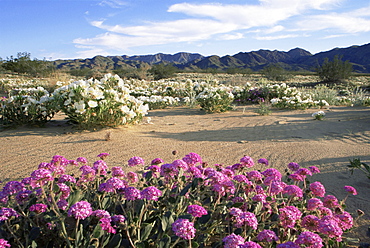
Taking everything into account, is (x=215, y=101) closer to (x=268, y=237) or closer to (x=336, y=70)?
(x=268, y=237)

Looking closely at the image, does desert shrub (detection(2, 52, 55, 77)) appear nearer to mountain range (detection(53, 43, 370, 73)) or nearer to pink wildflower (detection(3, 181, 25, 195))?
pink wildflower (detection(3, 181, 25, 195))

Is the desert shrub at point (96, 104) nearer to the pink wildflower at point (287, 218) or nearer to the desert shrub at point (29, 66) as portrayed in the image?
the pink wildflower at point (287, 218)

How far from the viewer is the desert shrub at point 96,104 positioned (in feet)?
19.7

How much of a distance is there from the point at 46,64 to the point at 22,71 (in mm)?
3984

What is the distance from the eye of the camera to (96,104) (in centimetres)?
592

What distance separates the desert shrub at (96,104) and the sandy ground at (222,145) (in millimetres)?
270

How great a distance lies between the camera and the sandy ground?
3.95 m

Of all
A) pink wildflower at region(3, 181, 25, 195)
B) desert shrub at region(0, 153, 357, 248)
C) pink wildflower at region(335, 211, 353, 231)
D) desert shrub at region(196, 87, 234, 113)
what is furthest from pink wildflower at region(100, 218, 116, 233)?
desert shrub at region(196, 87, 234, 113)

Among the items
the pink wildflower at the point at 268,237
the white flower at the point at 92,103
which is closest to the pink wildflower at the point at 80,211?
the pink wildflower at the point at 268,237

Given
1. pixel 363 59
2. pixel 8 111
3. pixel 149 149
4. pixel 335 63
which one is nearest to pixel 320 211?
pixel 149 149

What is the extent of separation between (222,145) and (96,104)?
274 cm

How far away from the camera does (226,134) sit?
20.9 feet

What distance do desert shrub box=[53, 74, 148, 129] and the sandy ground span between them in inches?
10.6

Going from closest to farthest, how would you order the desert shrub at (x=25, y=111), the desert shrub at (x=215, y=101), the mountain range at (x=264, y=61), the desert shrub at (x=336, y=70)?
the desert shrub at (x=25, y=111)
the desert shrub at (x=215, y=101)
the desert shrub at (x=336, y=70)
the mountain range at (x=264, y=61)
